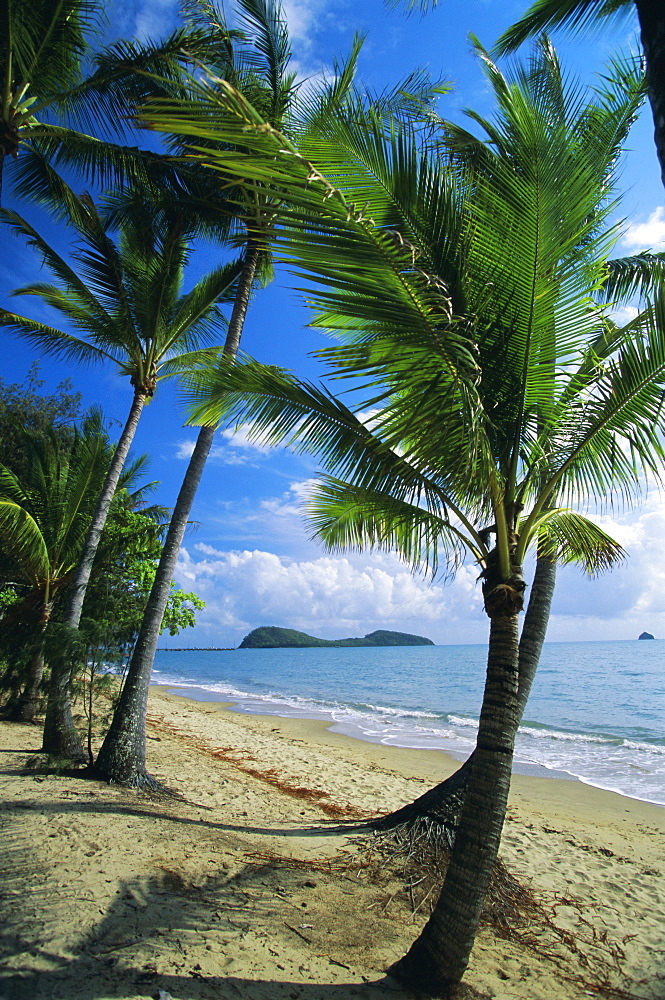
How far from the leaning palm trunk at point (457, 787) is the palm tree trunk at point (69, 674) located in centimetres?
387

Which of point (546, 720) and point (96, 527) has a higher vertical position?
point (96, 527)

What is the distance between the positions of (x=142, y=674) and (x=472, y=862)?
4.54m

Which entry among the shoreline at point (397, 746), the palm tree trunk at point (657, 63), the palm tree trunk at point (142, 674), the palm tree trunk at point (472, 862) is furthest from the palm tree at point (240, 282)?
the shoreline at point (397, 746)

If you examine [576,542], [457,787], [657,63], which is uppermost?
[657,63]

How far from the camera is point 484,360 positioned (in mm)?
3457

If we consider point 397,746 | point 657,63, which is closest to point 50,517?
point 397,746

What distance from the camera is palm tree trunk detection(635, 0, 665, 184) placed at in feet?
7.65

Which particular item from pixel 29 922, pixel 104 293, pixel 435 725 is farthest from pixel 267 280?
pixel 435 725

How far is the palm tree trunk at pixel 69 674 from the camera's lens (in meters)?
6.57

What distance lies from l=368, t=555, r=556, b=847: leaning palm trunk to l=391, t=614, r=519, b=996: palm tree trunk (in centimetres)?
177

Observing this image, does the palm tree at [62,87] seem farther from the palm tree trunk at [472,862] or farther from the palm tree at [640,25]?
the palm tree trunk at [472,862]

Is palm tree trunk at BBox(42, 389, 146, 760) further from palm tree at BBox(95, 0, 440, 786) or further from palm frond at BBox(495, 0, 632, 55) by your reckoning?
palm frond at BBox(495, 0, 632, 55)

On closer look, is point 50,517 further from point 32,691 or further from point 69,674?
point 69,674

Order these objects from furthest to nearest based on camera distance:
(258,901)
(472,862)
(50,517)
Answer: (50,517) → (258,901) → (472,862)
